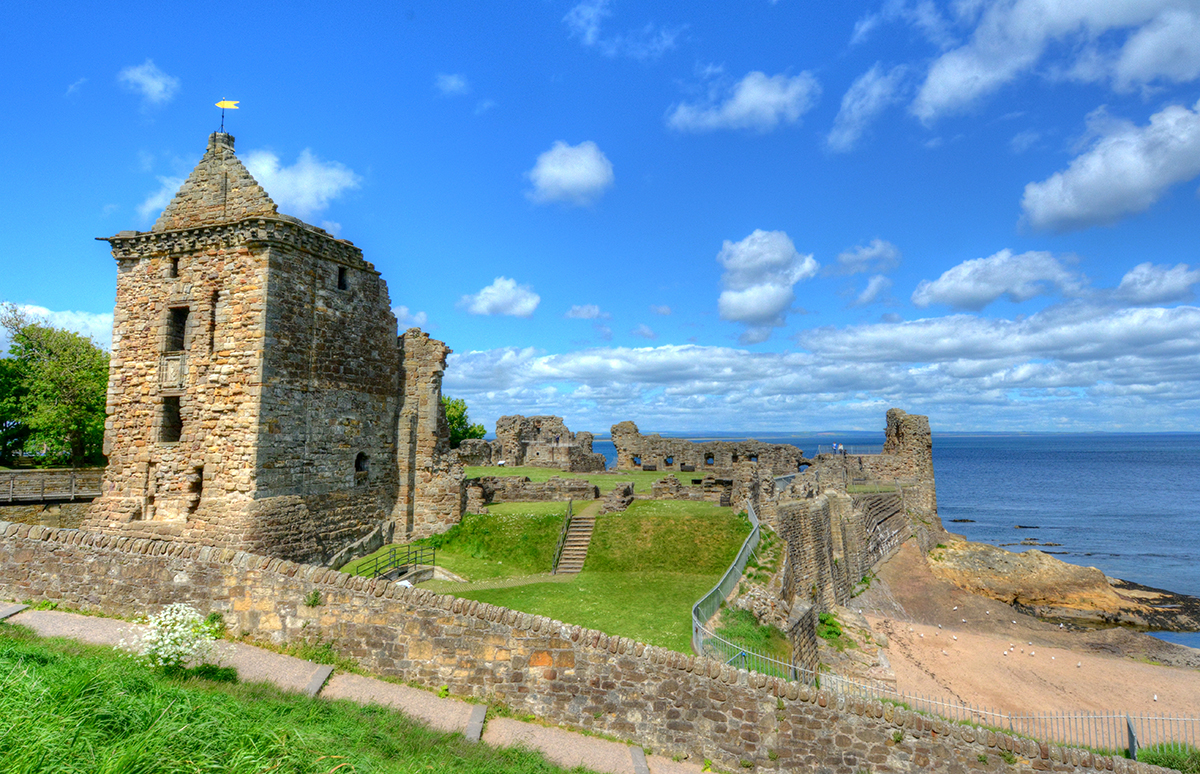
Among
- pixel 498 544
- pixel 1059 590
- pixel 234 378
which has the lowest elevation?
pixel 1059 590

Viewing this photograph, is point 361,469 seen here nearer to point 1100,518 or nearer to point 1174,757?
point 1174,757

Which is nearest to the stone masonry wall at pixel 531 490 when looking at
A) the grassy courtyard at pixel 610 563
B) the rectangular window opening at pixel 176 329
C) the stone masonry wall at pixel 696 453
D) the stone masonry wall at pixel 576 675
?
the grassy courtyard at pixel 610 563

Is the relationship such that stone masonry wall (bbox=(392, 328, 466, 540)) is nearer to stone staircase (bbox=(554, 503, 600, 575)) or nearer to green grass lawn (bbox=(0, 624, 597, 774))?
stone staircase (bbox=(554, 503, 600, 575))

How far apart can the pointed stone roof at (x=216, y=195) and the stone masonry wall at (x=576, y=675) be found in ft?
36.8

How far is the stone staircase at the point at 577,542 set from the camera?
20.1 m

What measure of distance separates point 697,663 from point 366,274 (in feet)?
55.3

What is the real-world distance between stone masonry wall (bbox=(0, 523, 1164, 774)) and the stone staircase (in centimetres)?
938

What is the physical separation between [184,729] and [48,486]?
77.4ft

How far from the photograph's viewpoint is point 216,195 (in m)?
18.6

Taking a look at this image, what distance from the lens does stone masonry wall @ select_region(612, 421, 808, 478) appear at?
4031 cm

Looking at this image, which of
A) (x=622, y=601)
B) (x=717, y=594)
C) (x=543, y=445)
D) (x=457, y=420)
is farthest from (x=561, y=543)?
(x=457, y=420)

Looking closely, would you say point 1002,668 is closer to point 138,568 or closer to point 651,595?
point 651,595

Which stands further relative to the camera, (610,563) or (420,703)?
(610,563)

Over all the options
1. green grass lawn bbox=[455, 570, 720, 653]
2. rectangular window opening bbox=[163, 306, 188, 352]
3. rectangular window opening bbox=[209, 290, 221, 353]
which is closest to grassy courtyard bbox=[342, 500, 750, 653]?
green grass lawn bbox=[455, 570, 720, 653]
